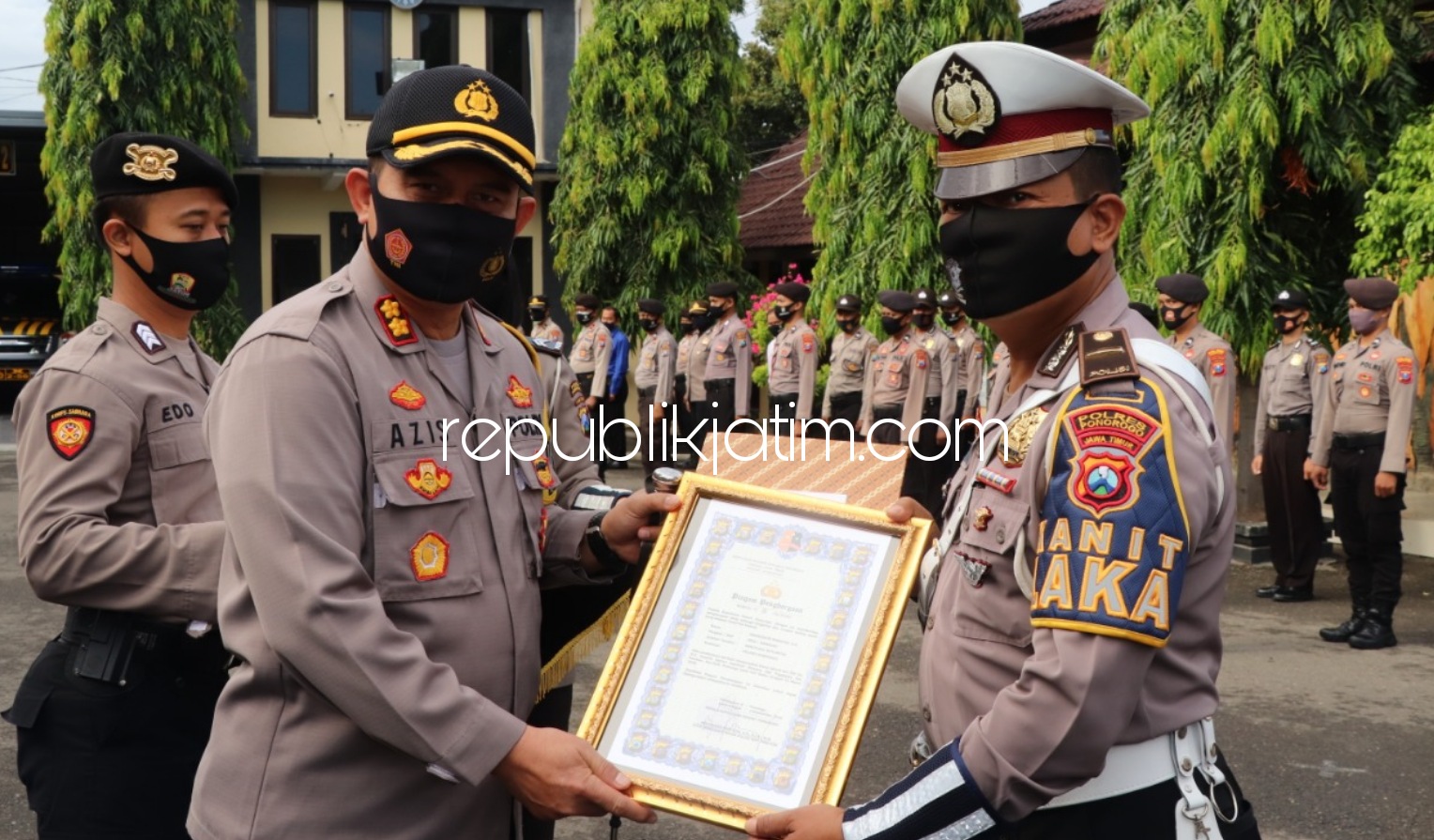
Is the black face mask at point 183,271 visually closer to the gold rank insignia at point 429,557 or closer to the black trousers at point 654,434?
the gold rank insignia at point 429,557

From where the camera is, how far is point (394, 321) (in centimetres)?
241

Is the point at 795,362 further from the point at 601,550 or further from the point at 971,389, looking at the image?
the point at 601,550

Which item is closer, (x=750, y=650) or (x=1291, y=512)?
(x=750, y=650)

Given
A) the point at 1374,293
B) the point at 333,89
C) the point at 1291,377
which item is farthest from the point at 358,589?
the point at 333,89

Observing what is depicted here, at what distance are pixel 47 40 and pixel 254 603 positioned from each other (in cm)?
2029

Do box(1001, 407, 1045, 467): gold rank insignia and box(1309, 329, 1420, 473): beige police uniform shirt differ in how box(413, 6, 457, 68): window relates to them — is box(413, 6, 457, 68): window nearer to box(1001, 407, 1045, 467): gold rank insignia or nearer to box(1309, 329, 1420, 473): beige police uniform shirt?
box(1309, 329, 1420, 473): beige police uniform shirt

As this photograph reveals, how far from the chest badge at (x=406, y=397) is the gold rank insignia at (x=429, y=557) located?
0.22 m

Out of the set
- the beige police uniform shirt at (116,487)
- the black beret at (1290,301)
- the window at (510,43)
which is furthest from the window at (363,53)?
the beige police uniform shirt at (116,487)

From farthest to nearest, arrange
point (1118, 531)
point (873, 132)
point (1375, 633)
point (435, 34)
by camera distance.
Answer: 1. point (435, 34)
2. point (873, 132)
3. point (1375, 633)
4. point (1118, 531)

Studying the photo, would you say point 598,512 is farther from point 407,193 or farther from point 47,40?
point 47,40

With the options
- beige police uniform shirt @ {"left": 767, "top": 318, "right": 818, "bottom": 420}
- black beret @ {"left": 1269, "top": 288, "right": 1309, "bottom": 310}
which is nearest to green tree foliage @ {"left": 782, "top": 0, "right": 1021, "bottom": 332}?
beige police uniform shirt @ {"left": 767, "top": 318, "right": 818, "bottom": 420}

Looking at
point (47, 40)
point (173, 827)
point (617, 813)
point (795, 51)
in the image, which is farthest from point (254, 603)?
point (47, 40)

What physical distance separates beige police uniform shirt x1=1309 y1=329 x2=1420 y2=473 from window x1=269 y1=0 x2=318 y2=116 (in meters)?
18.1

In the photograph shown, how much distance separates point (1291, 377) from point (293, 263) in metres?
17.7
